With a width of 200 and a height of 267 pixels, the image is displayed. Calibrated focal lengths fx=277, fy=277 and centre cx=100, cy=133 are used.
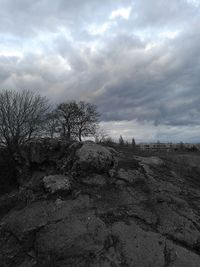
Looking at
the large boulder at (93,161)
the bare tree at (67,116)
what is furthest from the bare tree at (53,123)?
the large boulder at (93,161)

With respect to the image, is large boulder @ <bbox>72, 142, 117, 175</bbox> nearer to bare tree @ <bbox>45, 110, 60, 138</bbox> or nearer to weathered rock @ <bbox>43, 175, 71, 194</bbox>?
weathered rock @ <bbox>43, 175, 71, 194</bbox>

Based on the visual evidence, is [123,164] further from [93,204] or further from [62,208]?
[62,208]

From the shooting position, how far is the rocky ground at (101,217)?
14.3 ft

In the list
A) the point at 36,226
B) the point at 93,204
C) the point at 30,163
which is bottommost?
the point at 36,226

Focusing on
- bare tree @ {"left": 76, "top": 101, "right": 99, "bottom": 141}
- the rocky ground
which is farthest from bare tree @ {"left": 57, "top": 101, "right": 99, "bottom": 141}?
the rocky ground

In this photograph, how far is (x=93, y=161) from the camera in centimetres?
641

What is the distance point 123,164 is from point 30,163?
272 centimetres

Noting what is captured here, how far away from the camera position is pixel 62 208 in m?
5.27

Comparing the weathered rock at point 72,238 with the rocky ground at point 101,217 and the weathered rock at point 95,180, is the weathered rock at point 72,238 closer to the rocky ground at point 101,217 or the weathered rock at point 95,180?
the rocky ground at point 101,217

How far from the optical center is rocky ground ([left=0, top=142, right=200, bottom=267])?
14.3ft

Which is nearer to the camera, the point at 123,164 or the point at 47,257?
the point at 47,257

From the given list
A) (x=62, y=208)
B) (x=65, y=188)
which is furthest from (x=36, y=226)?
(x=65, y=188)

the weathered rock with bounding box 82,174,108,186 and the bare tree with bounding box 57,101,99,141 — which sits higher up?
the bare tree with bounding box 57,101,99,141

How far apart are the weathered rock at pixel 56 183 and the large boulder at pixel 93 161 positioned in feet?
1.54
